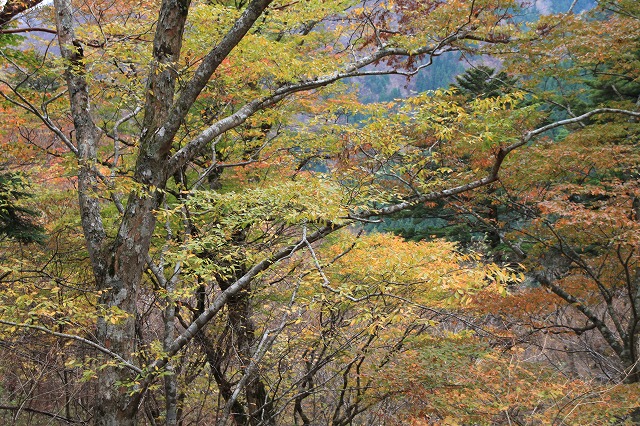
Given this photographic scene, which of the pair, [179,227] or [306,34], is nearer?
[179,227]

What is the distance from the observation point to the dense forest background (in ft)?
16.1

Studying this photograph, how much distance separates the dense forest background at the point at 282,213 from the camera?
4902 mm

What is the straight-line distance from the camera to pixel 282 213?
231 inches

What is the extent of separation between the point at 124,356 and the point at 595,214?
6.66m

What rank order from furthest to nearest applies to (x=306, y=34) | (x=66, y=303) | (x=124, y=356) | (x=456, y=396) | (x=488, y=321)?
(x=488, y=321)
(x=306, y=34)
(x=456, y=396)
(x=124, y=356)
(x=66, y=303)

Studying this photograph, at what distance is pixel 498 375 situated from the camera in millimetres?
6082

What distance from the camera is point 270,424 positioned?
7.17 m

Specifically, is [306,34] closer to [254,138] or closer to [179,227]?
[254,138]

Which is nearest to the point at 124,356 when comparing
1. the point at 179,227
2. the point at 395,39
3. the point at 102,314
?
the point at 102,314

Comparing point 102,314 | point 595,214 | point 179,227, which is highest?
point 595,214

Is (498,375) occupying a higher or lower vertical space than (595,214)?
lower

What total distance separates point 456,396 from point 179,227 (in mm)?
5009

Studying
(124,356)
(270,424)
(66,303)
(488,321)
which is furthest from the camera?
(488,321)

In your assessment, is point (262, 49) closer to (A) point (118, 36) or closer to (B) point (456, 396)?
(A) point (118, 36)
